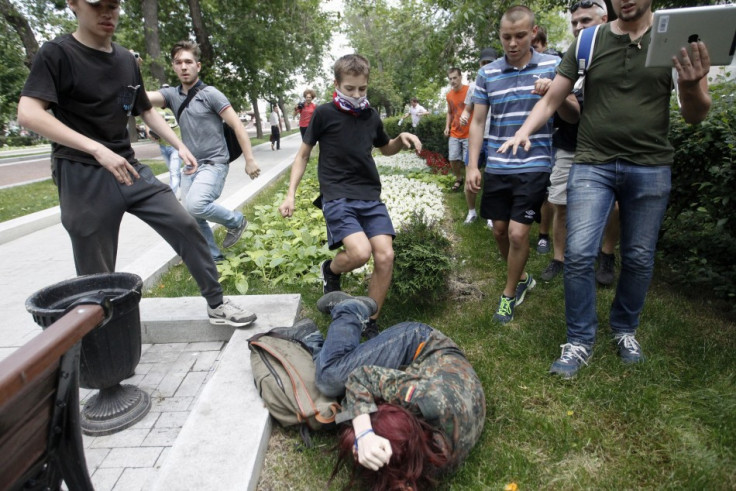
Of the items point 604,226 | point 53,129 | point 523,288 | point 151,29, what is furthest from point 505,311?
point 151,29

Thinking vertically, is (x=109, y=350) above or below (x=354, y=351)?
above

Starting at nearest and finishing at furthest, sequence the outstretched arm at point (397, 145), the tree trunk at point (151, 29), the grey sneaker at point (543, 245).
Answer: the outstretched arm at point (397, 145), the grey sneaker at point (543, 245), the tree trunk at point (151, 29)

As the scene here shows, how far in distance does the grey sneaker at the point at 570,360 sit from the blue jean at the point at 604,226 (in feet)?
0.15

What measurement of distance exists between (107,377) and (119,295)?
0.43 m

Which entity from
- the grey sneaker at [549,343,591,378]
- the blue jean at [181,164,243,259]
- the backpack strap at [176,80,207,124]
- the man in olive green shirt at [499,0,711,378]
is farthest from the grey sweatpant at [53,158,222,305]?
the grey sneaker at [549,343,591,378]

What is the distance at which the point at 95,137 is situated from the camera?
275 centimetres

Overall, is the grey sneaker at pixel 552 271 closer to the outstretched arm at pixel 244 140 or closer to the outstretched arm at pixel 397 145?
the outstretched arm at pixel 397 145

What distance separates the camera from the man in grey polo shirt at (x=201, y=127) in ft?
14.6

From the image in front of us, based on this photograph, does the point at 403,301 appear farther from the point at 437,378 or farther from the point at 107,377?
the point at 107,377

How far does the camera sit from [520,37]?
10.5ft

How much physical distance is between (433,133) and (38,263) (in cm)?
976

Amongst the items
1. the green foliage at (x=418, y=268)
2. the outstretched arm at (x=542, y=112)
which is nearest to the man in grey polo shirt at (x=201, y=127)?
Answer: the green foliage at (x=418, y=268)

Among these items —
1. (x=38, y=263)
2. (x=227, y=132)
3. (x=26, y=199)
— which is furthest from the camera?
(x=26, y=199)

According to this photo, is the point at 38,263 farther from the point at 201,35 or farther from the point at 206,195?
the point at 201,35
